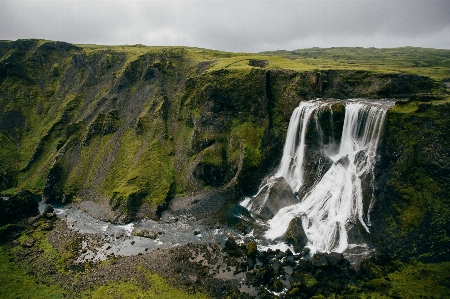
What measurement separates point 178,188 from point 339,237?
3031 centimetres

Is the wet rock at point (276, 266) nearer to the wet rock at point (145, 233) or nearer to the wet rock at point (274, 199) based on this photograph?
the wet rock at point (274, 199)

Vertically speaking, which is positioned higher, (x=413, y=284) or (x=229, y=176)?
(x=229, y=176)

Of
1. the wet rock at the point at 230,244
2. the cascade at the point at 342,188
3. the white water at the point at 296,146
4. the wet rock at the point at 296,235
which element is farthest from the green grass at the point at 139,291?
the white water at the point at 296,146

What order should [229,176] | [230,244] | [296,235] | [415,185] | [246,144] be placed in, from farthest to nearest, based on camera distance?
[229,176] → [246,144] → [230,244] → [296,235] → [415,185]

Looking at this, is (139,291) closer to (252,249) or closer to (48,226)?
(252,249)

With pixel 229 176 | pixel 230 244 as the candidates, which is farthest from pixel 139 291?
pixel 229 176

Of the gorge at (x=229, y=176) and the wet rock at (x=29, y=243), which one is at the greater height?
the gorge at (x=229, y=176)

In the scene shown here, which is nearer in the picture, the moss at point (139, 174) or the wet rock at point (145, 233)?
the wet rock at point (145, 233)

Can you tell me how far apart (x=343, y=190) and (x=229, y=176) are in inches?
850

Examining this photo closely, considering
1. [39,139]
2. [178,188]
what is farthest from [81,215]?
[39,139]

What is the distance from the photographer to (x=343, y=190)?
4269cm

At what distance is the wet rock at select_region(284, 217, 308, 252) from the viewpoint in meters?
39.0

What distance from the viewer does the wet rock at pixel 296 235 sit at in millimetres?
38969

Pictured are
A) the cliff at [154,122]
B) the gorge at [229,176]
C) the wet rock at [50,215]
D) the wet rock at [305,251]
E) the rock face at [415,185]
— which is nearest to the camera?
the rock face at [415,185]
